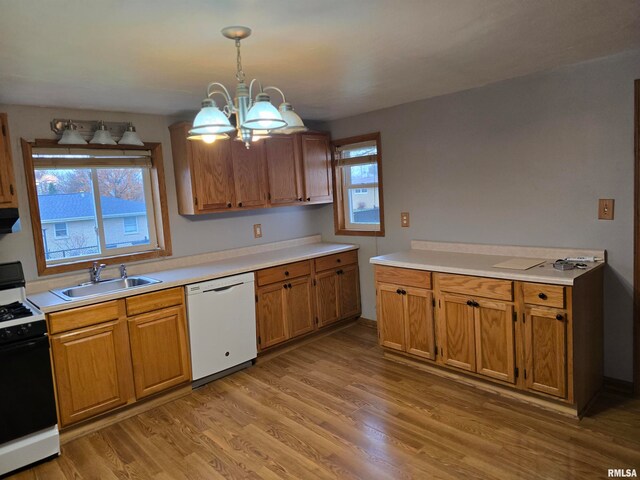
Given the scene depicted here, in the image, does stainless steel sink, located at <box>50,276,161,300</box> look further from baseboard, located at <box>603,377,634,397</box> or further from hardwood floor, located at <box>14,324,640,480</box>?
baseboard, located at <box>603,377,634,397</box>

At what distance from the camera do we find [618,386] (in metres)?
2.86

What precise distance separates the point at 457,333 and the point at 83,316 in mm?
2476

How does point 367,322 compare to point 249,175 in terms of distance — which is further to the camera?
point 367,322

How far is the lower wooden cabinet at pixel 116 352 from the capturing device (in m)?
2.62

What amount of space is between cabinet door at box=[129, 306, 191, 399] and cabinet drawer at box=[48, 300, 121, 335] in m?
0.16

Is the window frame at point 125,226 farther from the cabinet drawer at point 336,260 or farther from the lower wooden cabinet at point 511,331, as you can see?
the lower wooden cabinet at point 511,331

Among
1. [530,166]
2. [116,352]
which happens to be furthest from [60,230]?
[530,166]

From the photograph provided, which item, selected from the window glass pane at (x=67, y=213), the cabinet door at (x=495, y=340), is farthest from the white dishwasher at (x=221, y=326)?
the cabinet door at (x=495, y=340)

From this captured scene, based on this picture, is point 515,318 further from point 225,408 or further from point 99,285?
point 99,285

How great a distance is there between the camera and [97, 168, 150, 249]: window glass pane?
3.43m

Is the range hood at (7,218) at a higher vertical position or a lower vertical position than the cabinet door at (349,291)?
higher

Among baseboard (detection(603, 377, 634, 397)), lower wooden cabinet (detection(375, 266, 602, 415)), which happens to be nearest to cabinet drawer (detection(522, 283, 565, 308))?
lower wooden cabinet (detection(375, 266, 602, 415))

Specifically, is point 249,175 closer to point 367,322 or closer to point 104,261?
point 104,261

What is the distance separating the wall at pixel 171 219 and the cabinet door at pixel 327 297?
691 millimetres
